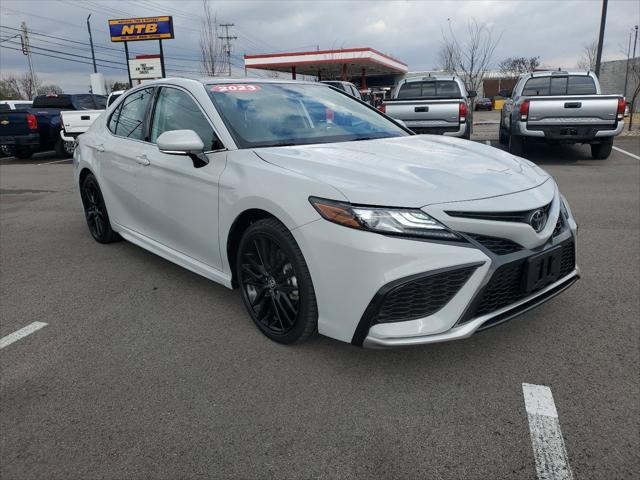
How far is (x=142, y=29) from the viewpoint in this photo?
33.0 m

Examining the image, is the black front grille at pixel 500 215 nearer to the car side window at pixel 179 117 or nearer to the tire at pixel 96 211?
the car side window at pixel 179 117

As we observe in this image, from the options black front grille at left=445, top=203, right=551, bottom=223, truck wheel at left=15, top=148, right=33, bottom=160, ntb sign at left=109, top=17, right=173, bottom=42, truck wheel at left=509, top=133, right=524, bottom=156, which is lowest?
truck wheel at left=15, top=148, right=33, bottom=160

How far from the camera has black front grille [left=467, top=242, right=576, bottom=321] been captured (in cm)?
241

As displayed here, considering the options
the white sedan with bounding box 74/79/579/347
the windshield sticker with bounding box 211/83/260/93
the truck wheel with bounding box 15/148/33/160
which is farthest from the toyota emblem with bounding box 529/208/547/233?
the truck wheel with bounding box 15/148/33/160

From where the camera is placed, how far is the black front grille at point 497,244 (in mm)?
2414

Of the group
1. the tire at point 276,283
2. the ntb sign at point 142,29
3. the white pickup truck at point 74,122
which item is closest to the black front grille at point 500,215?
the tire at point 276,283

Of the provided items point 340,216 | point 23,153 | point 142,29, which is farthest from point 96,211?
point 142,29

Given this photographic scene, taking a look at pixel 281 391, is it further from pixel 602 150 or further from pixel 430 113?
pixel 602 150

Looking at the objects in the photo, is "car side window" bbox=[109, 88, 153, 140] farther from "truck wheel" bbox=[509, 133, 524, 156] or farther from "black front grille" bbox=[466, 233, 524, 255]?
"truck wheel" bbox=[509, 133, 524, 156]

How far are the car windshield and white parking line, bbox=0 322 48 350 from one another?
1.86 m

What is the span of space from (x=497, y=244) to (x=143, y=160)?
2735 millimetres

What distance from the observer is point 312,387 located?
2.64 meters

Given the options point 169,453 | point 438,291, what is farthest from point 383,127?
point 169,453

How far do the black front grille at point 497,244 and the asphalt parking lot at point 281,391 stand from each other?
0.70 metres
